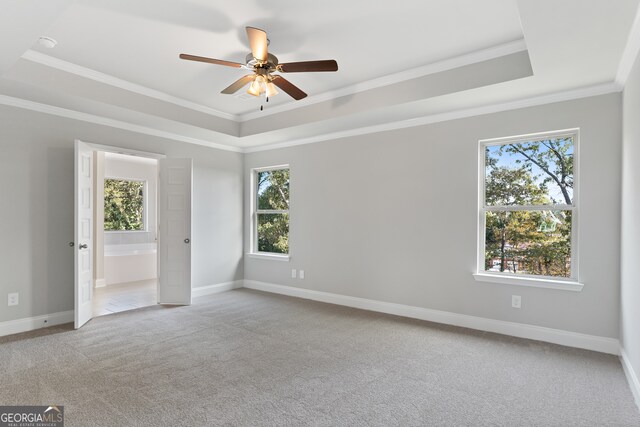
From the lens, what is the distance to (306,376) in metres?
2.78

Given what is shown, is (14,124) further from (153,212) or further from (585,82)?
(585,82)

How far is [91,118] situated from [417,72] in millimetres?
3943

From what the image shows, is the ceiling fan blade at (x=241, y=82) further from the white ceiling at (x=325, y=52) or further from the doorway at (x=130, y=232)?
the doorway at (x=130, y=232)

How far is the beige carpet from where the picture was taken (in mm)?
2246

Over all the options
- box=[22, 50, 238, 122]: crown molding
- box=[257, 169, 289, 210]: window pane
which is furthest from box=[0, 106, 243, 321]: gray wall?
box=[257, 169, 289, 210]: window pane

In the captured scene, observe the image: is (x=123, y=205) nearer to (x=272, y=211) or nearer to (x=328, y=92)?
(x=272, y=211)

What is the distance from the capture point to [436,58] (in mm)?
3438

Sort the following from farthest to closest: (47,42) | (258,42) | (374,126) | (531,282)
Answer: (374,126) < (531,282) < (47,42) < (258,42)

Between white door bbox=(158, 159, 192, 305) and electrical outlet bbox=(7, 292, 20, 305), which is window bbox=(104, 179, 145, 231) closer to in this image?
white door bbox=(158, 159, 192, 305)

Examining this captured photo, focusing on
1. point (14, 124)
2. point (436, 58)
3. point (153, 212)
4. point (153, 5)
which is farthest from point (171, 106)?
point (153, 212)

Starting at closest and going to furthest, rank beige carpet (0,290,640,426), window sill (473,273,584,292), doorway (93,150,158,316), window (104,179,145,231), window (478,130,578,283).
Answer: beige carpet (0,290,640,426) → window sill (473,273,584,292) → window (478,130,578,283) → doorway (93,150,158,316) → window (104,179,145,231)

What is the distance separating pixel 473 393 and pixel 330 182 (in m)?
3.35

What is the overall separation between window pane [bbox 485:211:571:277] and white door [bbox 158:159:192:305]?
13.3ft

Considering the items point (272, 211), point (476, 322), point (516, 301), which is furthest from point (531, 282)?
point (272, 211)
